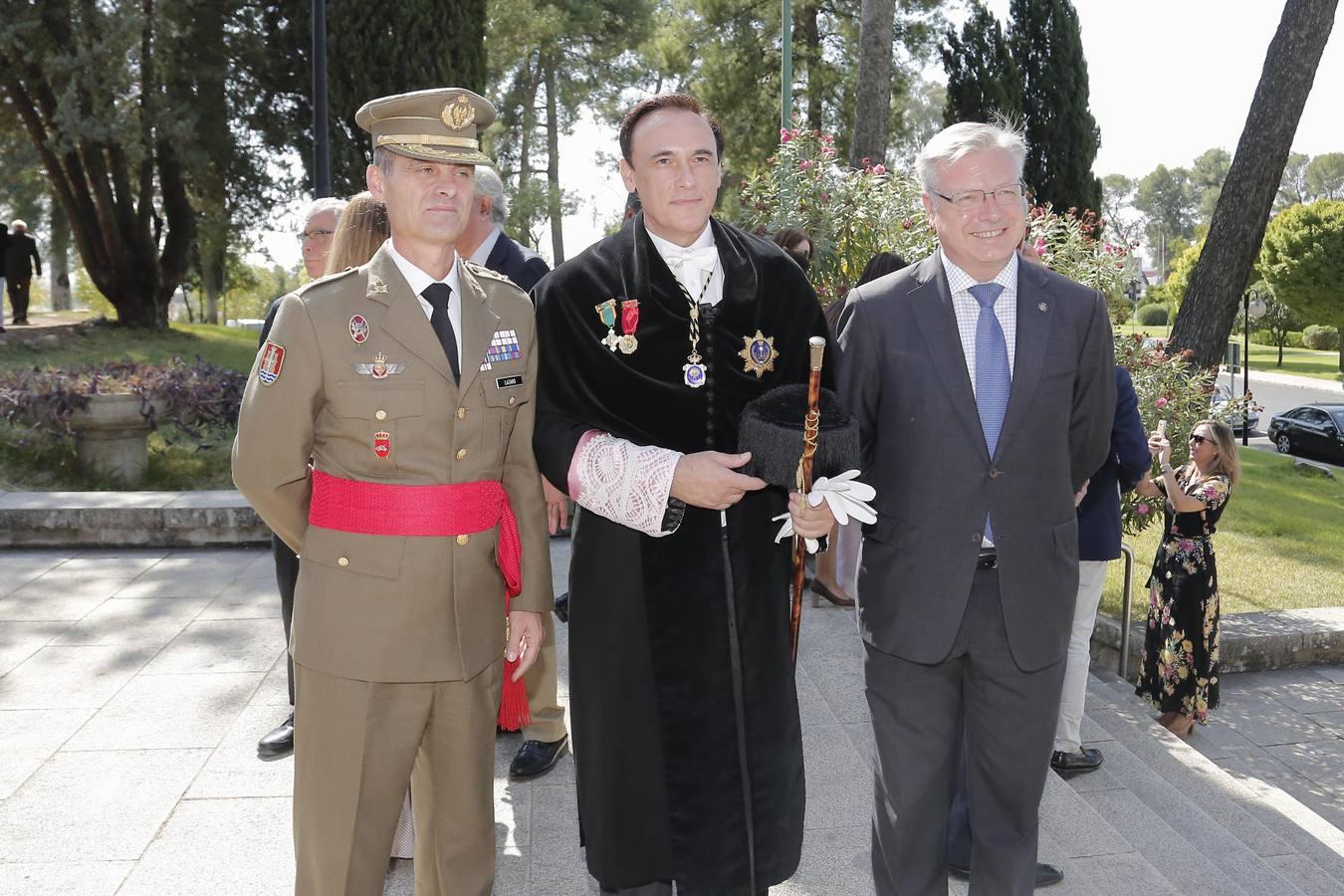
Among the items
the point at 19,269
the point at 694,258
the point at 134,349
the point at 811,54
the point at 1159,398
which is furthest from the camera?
the point at 811,54

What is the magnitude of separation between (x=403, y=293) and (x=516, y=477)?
505 mm

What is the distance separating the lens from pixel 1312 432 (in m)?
23.2

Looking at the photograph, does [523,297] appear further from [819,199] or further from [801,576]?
[819,199]

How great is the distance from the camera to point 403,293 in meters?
2.48

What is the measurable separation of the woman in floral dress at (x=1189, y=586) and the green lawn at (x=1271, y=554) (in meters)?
1.77

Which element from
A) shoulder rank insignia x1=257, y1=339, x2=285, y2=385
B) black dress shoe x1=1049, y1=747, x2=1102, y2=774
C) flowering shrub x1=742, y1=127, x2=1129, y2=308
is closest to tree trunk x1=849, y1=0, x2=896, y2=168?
flowering shrub x1=742, y1=127, x2=1129, y2=308

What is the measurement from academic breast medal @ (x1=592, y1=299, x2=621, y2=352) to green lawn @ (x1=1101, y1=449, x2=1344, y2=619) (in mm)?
6526

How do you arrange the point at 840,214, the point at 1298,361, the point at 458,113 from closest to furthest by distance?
1. the point at 458,113
2. the point at 840,214
3. the point at 1298,361

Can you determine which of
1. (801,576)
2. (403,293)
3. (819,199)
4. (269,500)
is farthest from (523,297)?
(819,199)

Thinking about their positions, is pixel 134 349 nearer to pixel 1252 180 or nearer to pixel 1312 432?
pixel 1252 180

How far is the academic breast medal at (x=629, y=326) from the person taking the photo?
2.56m

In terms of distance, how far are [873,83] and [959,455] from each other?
1245 cm

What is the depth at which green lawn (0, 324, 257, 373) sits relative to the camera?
551 inches

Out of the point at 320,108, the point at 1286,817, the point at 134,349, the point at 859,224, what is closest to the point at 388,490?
the point at 1286,817
